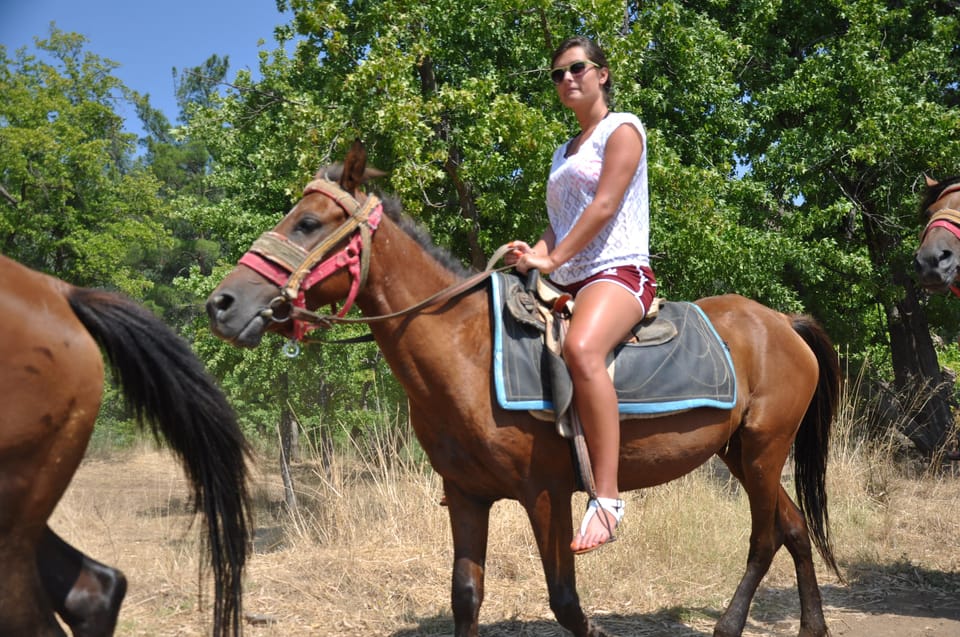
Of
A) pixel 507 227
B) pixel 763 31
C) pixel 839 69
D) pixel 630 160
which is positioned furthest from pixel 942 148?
pixel 630 160

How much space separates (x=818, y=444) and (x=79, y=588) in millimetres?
4211

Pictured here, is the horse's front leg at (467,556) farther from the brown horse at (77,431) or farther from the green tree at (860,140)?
the green tree at (860,140)

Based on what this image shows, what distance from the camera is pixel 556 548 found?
340 centimetres

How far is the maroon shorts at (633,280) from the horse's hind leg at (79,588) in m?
2.26

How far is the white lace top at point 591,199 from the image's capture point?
11.8 ft

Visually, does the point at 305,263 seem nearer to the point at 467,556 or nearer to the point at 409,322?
the point at 409,322

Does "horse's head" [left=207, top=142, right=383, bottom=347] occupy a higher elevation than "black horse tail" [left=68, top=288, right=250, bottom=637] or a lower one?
higher

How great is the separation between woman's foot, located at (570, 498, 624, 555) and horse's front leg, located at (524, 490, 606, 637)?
7 centimetres

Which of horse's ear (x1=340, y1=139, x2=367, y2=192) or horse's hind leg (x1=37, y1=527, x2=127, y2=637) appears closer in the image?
horse's hind leg (x1=37, y1=527, x2=127, y2=637)

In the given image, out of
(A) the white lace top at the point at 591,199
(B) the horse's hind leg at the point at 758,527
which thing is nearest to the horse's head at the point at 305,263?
(A) the white lace top at the point at 591,199

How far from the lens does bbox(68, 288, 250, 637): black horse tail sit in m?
3.04

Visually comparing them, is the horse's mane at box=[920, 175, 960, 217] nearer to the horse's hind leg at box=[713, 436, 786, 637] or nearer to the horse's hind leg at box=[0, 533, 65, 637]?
the horse's hind leg at box=[713, 436, 786, 637]

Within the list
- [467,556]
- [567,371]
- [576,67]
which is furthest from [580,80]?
[467,556]

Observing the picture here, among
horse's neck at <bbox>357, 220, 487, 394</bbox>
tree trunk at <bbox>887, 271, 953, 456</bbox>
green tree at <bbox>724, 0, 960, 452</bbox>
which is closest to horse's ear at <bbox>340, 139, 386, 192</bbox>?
horse's neck at <bbox>357, 220, 487, 394</bbox>
